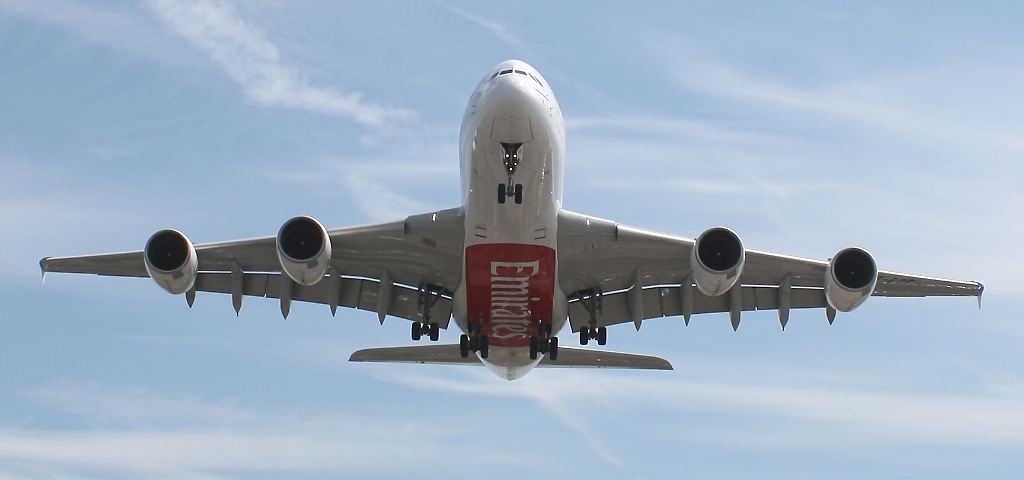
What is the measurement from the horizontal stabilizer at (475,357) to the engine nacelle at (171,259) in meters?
5.16

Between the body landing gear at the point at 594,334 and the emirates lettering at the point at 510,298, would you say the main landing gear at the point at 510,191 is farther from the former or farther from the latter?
the body landing gear at the point at 594,334

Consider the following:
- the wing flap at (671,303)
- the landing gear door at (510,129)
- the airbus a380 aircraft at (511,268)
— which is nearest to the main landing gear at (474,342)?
the airbus a380 aircraft at (511,268)

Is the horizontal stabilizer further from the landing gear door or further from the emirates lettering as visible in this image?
the landing gear door

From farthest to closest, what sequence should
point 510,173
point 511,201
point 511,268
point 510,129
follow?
point 511,268, point 511,201, point 510,173, point 510,129

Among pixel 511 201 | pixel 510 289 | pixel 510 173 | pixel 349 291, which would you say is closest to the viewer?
pixel 510 173

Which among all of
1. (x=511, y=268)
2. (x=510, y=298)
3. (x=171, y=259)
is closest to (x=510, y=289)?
(x=510, y=298)

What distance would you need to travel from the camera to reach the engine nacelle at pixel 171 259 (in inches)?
816

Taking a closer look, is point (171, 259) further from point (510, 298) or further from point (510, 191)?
point (510, 191)

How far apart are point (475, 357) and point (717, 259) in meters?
7.34

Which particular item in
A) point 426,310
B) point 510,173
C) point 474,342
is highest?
point 510,173

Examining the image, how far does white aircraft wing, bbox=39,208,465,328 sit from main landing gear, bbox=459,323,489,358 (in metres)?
1.09

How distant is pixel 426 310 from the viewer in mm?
24094

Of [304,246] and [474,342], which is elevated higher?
[304,246]

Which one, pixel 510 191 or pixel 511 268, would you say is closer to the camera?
pixel 510 191
